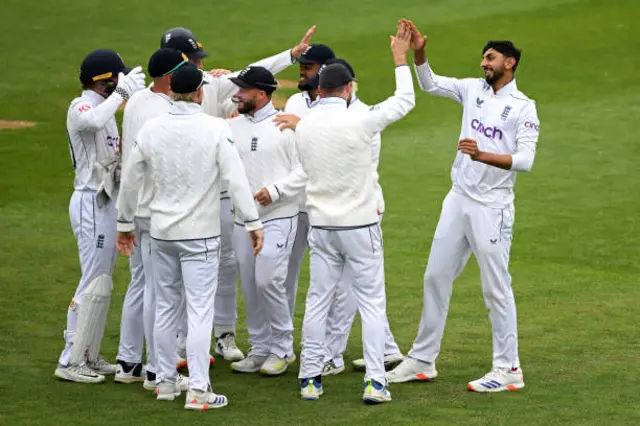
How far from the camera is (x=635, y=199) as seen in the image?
49.0 ft

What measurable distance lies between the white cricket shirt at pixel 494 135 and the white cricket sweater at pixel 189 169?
155 cm

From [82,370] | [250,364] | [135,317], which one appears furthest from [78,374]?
[250,364]

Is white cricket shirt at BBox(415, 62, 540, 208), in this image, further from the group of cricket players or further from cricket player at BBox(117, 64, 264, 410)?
cricket player at BBox(117, 64, 264, 410)

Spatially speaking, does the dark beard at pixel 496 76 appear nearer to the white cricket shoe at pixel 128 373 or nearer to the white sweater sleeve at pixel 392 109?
the white sweater sleeve at pixel 392 109

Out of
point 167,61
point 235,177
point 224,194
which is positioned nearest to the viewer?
point 235,177

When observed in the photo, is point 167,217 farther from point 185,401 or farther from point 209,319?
point 185,401

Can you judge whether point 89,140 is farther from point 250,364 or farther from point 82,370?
point 250,364

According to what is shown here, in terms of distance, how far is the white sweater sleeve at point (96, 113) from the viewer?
8.61 meters

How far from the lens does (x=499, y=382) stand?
851 centimetres

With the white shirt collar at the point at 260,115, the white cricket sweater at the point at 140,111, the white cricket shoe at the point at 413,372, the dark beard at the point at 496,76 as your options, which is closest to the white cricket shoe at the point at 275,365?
the white cricket shoe at the point at 413,372

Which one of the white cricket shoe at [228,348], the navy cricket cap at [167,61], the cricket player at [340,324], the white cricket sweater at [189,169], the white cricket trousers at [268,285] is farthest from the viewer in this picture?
the white cricket shoe at [228,348]

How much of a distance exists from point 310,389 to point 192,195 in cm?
151

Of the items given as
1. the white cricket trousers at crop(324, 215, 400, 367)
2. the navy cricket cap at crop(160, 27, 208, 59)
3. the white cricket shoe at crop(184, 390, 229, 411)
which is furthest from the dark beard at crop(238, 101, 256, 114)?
the white cricket shoe at crop(184, 390, 229, 411)

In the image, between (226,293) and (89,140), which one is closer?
(89,140)
